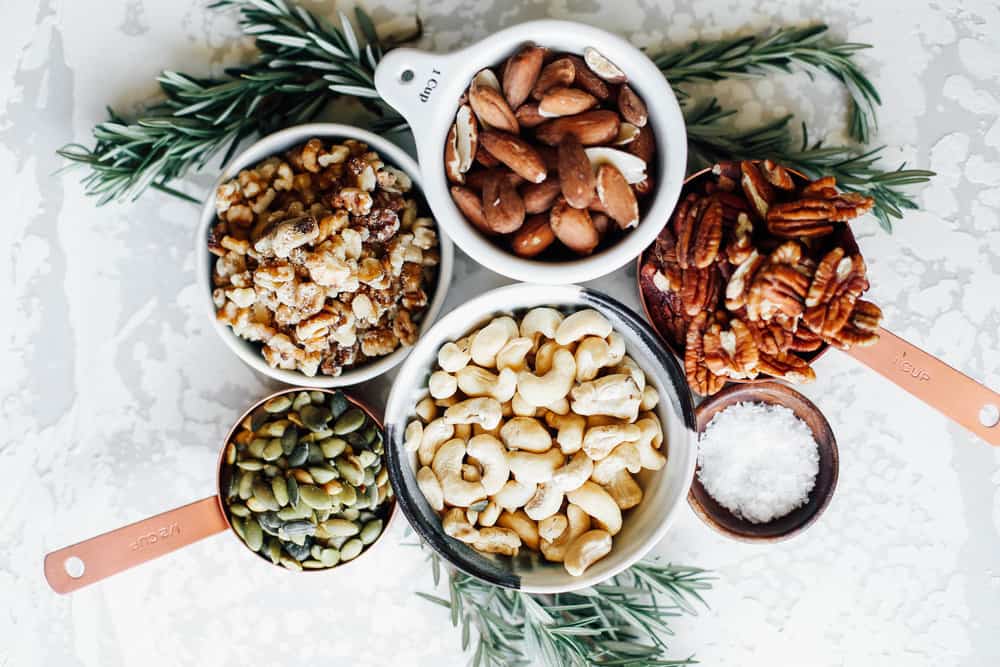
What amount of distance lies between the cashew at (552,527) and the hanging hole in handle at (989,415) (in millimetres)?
483

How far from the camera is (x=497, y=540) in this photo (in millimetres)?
865

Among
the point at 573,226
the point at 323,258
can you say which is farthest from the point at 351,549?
the point at 573,226

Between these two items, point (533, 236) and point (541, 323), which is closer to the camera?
point (533, 236)

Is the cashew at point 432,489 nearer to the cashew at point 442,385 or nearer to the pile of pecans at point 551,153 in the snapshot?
the cashew at point 442,385

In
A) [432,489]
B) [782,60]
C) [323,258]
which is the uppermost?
[782,60]

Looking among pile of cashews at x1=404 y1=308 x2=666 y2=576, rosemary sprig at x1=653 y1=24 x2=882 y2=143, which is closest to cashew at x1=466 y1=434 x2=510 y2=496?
pile of cashews at x1=404 y1=308 x2=666 y2=576

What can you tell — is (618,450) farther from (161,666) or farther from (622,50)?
(161,666)

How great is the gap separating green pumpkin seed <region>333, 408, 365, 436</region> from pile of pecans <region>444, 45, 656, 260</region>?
272 mm

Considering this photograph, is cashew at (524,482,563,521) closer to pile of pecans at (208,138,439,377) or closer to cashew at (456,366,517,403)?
cashew at (456,366,517,403)

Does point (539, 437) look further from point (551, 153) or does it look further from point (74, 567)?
point (74, 567)

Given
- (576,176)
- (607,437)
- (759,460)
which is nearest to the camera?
(576,176)

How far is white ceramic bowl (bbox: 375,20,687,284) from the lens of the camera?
2.51 ft

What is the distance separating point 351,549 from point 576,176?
1.64 feet

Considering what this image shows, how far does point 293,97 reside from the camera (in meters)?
0.94
